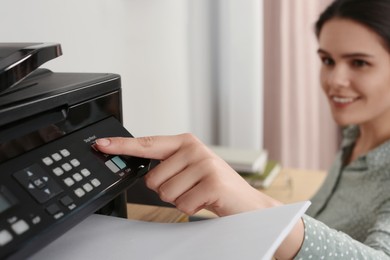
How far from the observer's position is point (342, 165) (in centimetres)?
135

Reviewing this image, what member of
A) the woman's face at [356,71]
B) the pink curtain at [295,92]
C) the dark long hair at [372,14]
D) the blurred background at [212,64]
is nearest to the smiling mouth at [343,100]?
the woman's face at [356,71]

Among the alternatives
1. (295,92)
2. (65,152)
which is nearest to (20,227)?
(65,152)

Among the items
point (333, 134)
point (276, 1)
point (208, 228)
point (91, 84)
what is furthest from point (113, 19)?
point (333, 134)

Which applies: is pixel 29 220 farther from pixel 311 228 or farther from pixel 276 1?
pixel 276 1

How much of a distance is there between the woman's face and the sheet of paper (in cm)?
82

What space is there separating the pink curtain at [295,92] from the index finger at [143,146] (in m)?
1.46

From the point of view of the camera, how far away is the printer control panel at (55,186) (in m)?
0.41

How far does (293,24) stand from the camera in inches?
77.8

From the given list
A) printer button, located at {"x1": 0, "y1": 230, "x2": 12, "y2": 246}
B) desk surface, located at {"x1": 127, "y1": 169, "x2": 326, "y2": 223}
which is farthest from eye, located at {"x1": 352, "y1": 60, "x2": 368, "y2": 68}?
printer button, located at {"x1": 0, "y1": 230, "x2": 12, "y2": 246}

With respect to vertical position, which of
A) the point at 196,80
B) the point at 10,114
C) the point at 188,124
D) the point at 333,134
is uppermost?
the point at 10,114

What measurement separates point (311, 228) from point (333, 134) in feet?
4.80

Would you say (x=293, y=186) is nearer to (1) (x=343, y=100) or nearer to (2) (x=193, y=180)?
(1) (x=343, y=100)

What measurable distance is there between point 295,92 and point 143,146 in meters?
1.56

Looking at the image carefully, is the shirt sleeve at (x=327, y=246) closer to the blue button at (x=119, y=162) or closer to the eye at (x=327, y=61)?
the blue button at (x=119, y=162)
